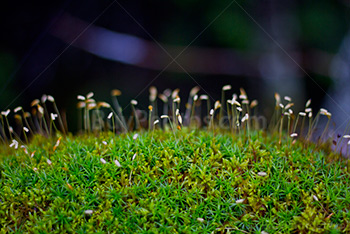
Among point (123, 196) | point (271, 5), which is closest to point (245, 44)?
point (271, 5)

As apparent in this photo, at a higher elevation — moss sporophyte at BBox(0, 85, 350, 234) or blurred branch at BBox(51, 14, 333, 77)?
blurred branch at BBox(51, 14, 333, 77)

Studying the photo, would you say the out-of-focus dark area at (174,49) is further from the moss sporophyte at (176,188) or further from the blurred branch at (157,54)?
the moss sporophyte at (176,188)

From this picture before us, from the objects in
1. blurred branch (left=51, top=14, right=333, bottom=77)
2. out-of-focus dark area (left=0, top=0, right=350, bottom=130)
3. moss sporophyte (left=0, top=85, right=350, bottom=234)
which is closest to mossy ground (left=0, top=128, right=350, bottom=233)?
moss sporophyte (left=0, top=85, right=350, bottom=234)

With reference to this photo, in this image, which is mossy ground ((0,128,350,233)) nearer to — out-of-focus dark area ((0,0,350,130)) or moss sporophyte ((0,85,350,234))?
moss sporophyte ((0,85,350,234))

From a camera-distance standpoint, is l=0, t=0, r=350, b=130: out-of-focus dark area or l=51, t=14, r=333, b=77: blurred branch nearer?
l=0, t=0, r=350, b=130: out-of-focus dark area

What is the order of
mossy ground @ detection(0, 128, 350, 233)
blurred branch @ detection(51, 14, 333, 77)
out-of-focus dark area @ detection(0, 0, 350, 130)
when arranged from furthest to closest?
blurred branch @ detection(51, 14, 333, 77)
out-of-focus dark area @ detection(0, 0, 350, 130)
mossy ground @ detection(0, 128, 350, 233)

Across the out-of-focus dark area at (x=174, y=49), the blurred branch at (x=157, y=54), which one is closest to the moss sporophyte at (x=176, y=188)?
the out-of-focus dark area at (x=174, y=49)

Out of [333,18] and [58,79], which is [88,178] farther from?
[333,18]
